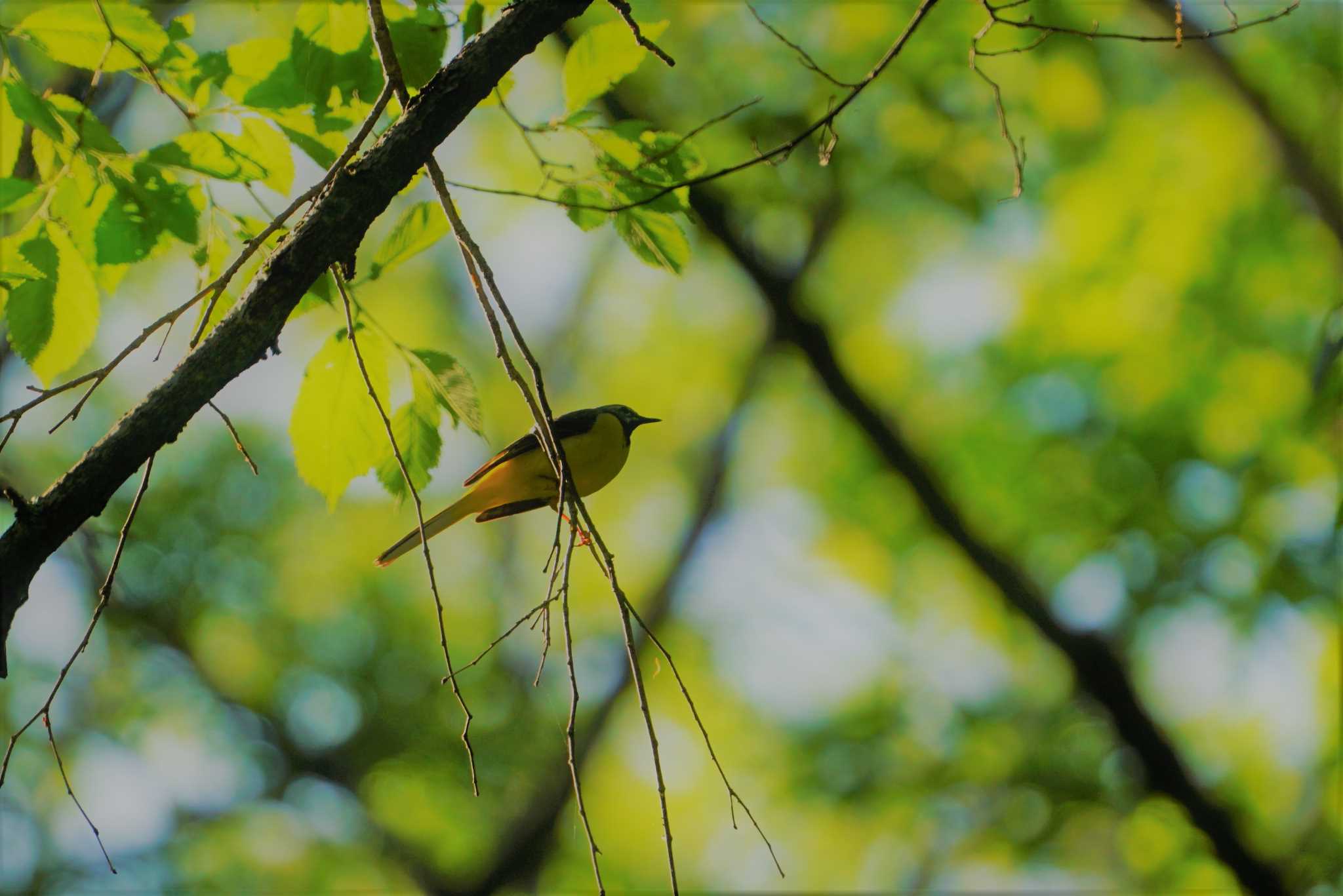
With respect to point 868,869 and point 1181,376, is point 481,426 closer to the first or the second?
point 1181,376

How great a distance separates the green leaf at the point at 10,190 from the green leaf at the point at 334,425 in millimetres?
711

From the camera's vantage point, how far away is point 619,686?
1222 cm

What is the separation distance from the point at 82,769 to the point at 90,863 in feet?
4.18

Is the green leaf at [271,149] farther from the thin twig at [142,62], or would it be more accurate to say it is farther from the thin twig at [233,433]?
the thin twig at [233,433]

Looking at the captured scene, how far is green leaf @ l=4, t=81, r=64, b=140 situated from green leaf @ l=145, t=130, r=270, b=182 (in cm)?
24

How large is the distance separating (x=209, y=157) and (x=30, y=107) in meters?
0.39

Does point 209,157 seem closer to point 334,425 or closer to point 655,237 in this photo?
point 334,425

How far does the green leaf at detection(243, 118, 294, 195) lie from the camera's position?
2.57 meters

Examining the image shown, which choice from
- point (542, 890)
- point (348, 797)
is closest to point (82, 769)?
point (348, 797)

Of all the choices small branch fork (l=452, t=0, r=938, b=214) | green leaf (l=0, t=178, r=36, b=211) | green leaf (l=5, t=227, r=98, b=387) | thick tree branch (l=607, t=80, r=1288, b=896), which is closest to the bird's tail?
green leaf (l=5, t=227, r=98, b=387)

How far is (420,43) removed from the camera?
7.79 feet

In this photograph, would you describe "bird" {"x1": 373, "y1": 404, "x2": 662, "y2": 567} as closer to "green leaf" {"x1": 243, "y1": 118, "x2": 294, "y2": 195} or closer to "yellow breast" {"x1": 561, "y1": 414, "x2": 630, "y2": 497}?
"yellow breast" {"x1": 561, "y1": 414, "x2": 630, "y2": 497}

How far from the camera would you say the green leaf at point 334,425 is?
8.21ft

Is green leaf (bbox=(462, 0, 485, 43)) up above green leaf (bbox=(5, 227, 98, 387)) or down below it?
above
